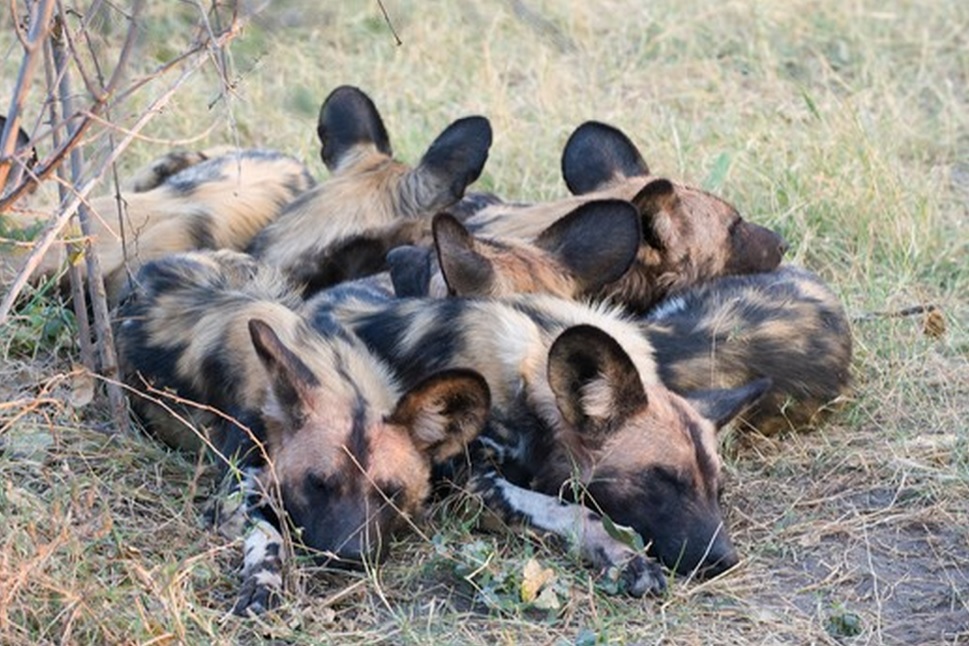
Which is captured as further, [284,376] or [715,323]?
[715,323]

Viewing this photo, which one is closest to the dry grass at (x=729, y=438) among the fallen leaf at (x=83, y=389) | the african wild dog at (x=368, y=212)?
the fallen leaf at (x=83, y=389)

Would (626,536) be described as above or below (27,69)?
below

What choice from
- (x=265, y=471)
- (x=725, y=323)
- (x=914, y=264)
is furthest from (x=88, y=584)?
(x=914, y=264)

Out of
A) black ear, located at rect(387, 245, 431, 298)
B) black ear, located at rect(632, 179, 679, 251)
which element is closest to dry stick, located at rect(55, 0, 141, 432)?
black ear, located at rect(387, 245, 431, 298)

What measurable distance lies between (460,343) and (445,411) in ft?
1.09

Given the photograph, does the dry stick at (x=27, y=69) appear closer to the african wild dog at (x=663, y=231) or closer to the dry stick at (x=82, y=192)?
the dry stick at (x=82, y=192)

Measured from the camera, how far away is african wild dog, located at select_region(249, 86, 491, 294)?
4.65 metres

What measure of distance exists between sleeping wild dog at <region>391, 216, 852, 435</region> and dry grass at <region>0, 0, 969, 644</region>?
0.10 metres

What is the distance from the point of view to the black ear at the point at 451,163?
4.73 metres

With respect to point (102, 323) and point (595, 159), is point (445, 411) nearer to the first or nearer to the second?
point (102, 323)

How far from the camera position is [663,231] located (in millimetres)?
4543

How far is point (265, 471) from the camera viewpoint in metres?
3.58

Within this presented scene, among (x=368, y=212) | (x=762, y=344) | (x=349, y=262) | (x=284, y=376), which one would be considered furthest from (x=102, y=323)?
(x=762, y=344)

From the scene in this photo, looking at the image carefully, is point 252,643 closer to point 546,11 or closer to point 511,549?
point 511,549
